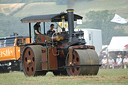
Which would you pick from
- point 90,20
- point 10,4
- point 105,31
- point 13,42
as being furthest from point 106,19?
point 13,42

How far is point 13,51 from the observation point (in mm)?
28500

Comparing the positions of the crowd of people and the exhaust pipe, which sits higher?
the exhaust pipe

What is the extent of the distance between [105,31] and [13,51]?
56.5 metres

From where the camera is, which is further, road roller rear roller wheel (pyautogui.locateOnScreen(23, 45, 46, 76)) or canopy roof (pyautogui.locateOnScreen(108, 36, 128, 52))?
canopy roof (pyautogui.locateOnScreen(108, 36, 128, 52))

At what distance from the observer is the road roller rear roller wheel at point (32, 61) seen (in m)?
17.4

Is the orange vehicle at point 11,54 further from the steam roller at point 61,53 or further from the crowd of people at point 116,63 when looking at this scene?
the steam roller at point 61,53

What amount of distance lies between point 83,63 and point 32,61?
2.38 meters

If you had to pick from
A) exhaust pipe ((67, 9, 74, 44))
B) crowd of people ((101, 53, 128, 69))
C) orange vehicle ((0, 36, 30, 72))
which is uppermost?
exhaust pipe ((67, 9, 74, 44))

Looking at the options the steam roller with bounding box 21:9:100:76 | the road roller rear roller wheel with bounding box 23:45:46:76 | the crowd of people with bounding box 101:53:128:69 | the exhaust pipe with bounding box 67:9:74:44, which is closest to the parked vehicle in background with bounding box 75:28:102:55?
the crowd of people with bounding box 101:53:128:69

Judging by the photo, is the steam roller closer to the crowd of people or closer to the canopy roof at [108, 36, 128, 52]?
the crowd of people

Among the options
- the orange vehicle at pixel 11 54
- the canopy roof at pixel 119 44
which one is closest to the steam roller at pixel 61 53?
A: the orange vehicle at pixel 11 54

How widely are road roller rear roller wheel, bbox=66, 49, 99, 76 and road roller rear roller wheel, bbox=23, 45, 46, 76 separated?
126 cm

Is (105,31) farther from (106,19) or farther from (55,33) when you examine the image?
(55,33)

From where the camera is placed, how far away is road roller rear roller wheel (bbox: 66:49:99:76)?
16166mm
